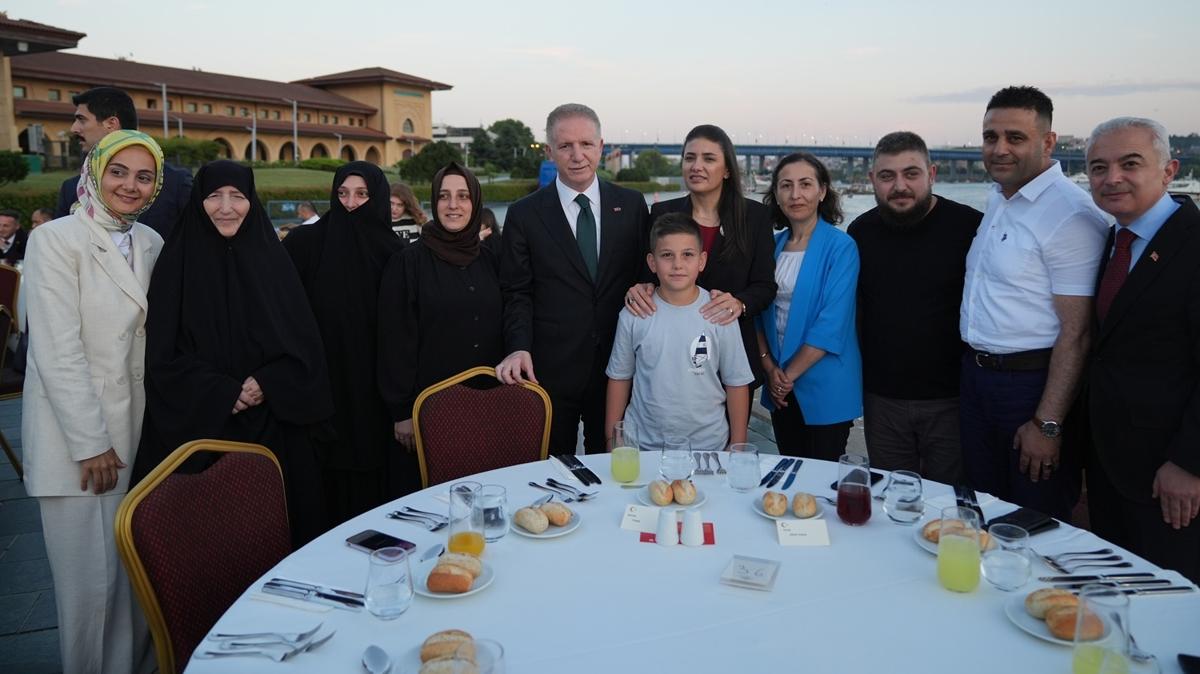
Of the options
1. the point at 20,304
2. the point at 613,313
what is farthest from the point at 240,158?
the point at 613,313

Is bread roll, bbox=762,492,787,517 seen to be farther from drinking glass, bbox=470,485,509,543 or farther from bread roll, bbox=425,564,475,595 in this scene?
bread roll, bbox=425,564,475,595

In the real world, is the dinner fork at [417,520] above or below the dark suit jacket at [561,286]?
below

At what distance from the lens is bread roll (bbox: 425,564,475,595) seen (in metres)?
1.43

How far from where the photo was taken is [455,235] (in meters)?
2.99

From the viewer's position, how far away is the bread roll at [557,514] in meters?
1.73

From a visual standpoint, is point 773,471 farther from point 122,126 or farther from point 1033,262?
point 122,126

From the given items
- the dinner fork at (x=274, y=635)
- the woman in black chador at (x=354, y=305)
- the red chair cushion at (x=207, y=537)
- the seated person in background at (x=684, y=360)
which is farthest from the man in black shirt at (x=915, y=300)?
the dinner fork at (x=274, y=635)

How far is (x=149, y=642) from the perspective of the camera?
241 cm

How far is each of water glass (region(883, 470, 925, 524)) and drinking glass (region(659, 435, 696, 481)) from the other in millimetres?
485

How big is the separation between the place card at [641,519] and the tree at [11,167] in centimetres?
2092

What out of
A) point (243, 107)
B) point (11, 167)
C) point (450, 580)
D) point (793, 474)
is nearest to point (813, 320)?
point (793, 474)

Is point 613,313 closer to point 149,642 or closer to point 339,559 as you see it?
point 339,559

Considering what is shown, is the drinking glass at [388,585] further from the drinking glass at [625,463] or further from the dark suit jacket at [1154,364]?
the dark suit jacket at [1154,364]

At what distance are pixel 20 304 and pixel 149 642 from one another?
3580 mm
